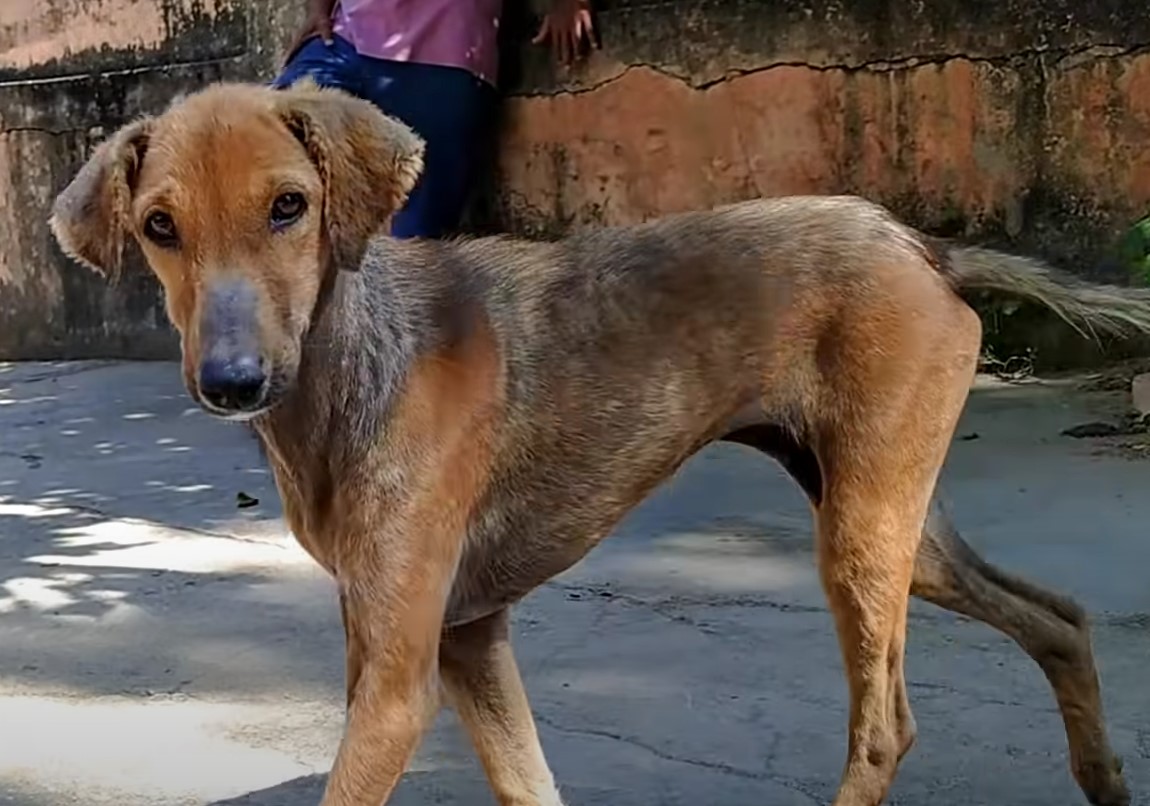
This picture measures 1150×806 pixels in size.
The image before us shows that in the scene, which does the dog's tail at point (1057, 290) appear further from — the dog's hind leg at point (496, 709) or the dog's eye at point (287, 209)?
the dog's eye at point (287, 209)

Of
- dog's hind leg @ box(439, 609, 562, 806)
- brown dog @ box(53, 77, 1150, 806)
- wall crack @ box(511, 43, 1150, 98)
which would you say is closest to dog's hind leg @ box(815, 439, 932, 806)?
brown dog @ box(53, 77, 1150, 806)

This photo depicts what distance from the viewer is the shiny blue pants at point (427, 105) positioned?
6.11m

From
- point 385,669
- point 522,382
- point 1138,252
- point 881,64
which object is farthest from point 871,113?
point 385,669

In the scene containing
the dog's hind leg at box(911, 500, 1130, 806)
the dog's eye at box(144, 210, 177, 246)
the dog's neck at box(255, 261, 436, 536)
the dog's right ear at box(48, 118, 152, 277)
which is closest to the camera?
the dog's eye at box(144, 210, 177, 246)

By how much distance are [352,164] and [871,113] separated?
482 cm

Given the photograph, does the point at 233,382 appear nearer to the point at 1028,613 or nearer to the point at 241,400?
the point at 241,400

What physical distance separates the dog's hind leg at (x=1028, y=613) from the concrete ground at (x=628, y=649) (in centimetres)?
16

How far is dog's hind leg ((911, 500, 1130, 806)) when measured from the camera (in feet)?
12.4

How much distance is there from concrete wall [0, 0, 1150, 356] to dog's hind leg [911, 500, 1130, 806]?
366 centimetres

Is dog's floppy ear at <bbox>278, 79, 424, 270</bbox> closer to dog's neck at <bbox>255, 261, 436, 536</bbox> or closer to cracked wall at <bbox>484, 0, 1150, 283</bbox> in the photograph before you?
dog's neck at <bbox>255, 261, 436, 536</bbox>

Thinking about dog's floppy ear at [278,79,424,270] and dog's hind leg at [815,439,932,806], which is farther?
dog's hind leg at [815,439,932,806]

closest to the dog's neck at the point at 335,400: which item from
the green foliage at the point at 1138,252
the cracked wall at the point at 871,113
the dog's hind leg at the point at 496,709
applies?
the dog's hind leg at the point at 496,709

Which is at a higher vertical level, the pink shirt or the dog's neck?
the pink shirt

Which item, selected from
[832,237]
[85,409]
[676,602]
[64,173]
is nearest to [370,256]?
[832,237]
